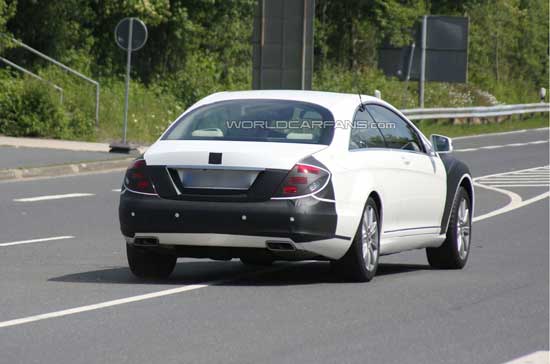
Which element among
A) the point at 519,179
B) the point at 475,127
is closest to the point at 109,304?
the point at 519,179

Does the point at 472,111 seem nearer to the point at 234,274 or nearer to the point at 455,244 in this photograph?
the point at 455,244

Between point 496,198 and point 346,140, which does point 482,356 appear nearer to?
point 346,140

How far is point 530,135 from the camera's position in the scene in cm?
4506

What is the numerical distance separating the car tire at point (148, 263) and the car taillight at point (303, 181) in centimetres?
120

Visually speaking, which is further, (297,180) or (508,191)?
(508,191)

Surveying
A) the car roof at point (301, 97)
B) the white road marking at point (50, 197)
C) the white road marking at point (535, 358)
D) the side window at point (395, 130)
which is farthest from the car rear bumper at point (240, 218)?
the white road marking at point (50, 197)

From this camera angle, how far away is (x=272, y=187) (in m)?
10.3

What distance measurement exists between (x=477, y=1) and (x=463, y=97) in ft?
18.3

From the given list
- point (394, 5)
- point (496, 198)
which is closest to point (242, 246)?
point (496, 198)

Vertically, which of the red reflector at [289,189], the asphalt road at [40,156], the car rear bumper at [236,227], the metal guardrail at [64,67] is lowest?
the asphalt road at [40,156]

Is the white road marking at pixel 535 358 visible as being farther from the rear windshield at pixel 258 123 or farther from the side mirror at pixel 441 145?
the side mirror at pixel 441 145

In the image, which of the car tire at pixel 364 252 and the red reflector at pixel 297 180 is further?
the car tire at pixel 364 252

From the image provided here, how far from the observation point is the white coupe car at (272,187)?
1029 cm

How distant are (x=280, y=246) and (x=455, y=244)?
259 cm
